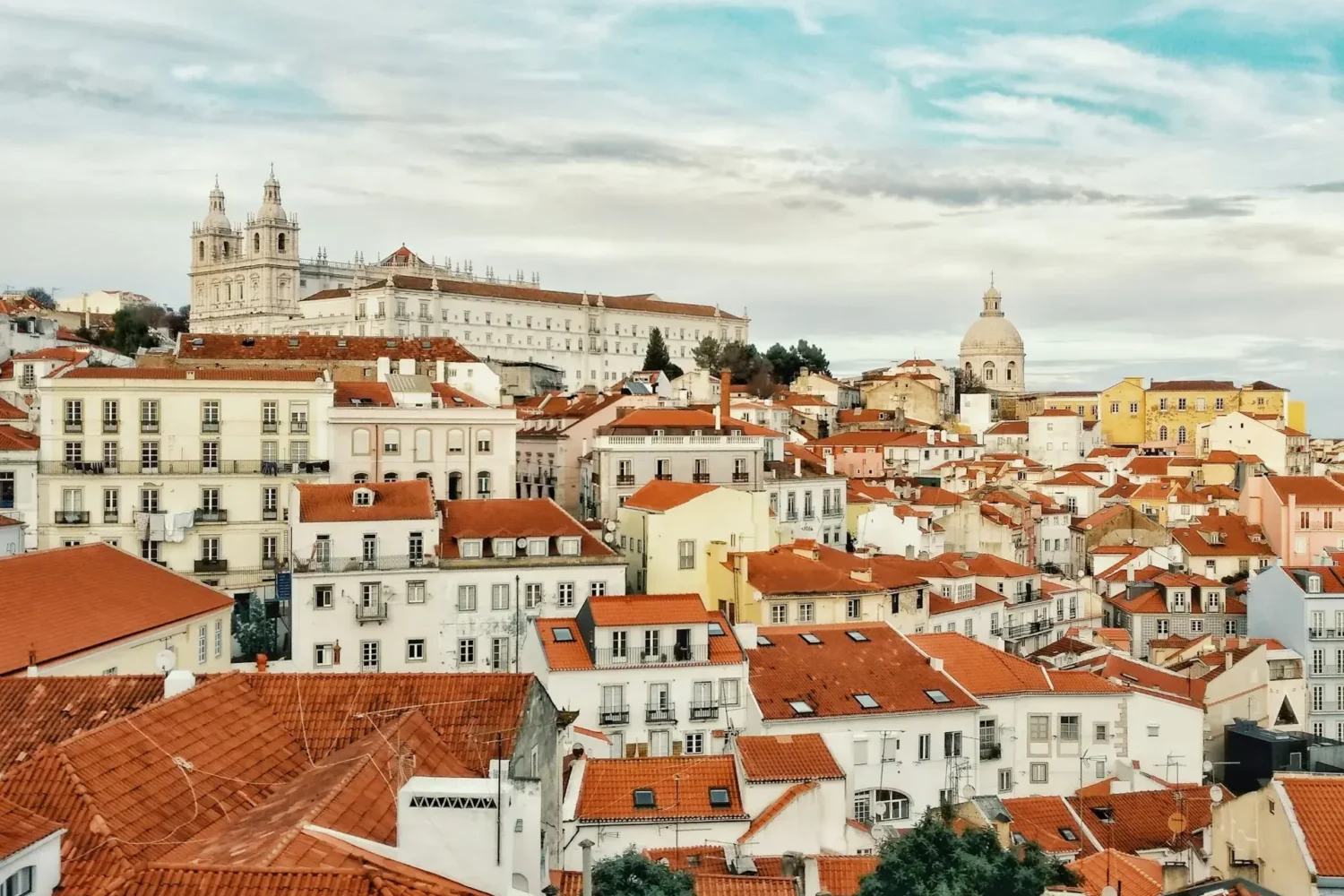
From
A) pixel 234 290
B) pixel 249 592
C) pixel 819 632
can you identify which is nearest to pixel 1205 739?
pixel 819 632

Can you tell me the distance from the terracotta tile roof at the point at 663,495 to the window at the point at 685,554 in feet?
4.25

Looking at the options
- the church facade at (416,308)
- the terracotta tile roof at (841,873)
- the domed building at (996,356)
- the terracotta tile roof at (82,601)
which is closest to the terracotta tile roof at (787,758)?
the terracotta tile roof at (841,873)

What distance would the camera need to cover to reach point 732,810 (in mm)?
25031

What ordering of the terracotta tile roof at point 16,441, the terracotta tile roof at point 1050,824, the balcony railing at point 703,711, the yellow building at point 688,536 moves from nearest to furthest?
the terracotta tile roof at point 1050,824
the balcony railing at point 703,711
the yellow building at point 688,536
the terracotta tile roof at point 16,441

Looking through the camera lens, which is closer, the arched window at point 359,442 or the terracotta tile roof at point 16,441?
the terracotta tile roof at point 16,441

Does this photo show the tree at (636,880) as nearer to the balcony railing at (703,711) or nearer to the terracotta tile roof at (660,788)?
the terracotta tile roof at (660,788)

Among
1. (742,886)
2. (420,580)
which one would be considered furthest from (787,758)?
(420,580)

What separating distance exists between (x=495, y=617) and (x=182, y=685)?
22336mm

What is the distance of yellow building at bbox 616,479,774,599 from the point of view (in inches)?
1699

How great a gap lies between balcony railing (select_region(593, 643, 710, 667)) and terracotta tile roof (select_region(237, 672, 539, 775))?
601 inches

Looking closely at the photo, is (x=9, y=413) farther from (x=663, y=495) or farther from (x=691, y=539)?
(x=691, y=539)

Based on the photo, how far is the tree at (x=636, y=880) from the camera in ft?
47.0

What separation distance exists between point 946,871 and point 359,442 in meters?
34.6

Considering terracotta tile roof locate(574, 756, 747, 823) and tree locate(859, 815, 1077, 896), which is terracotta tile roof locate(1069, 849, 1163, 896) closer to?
tree locate(859, 815, 1077, 896)
